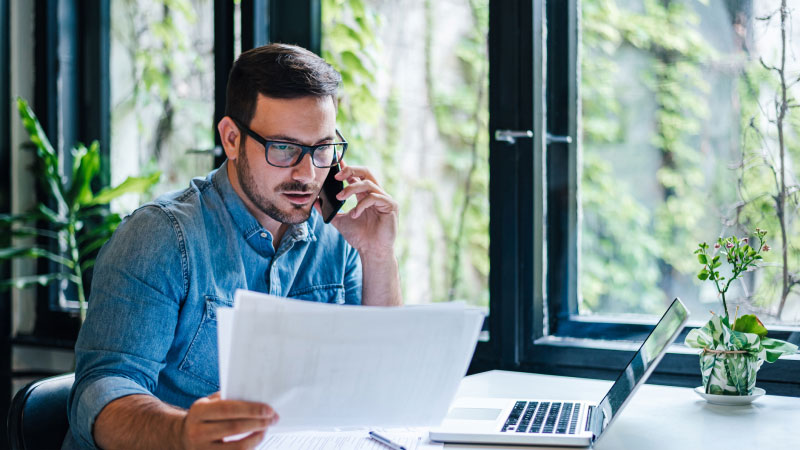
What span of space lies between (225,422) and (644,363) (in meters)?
0.65

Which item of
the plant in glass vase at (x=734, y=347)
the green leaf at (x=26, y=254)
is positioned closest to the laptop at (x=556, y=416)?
the plant in glass vase at (x=734, y=347)

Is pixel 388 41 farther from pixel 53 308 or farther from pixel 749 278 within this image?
pixel 53 308

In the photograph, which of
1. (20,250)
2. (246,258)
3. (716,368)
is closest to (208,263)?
(246,258)

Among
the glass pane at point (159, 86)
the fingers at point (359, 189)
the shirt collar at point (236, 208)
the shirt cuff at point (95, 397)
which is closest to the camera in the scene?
the shirt cuff at point (95, 397)

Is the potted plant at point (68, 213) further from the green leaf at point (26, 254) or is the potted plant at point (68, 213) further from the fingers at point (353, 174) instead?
the fingers at point (353, 174)

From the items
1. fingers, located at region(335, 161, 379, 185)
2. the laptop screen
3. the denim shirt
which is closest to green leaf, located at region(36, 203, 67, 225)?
the denim shirt

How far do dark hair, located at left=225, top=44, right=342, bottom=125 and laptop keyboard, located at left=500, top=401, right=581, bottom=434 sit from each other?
0.70 meters

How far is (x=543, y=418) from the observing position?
4.21 feet

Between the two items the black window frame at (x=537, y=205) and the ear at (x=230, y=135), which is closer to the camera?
the ear at (x=230, y=135)

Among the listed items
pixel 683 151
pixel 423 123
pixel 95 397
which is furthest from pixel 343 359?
pixel 423 123

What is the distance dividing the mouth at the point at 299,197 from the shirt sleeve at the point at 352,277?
0.28 meters

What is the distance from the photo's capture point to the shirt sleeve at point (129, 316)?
1165 millimetres

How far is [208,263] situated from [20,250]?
1457mm

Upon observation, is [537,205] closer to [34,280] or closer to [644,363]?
[644,363]
